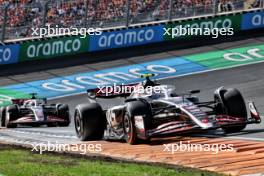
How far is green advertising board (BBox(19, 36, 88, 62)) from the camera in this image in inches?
1168

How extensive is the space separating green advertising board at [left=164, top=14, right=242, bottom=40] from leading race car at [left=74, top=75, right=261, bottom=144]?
1791 cm

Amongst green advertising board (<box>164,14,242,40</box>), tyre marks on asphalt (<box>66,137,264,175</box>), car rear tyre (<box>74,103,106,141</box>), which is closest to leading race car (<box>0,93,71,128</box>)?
car rear tyre (<box>74,103,106,141</box>)

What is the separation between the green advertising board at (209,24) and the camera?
104 feet

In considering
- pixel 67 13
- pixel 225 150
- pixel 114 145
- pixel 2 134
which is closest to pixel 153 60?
pixel 67 13

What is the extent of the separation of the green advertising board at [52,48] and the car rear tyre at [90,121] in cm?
1592

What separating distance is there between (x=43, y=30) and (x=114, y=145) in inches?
Result: 673

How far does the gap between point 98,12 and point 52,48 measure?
8.65 feet

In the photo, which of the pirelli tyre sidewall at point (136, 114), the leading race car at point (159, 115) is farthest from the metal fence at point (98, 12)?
the pirelli tyre sidewall at point (136, 114)

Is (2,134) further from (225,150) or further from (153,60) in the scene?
(153,60)

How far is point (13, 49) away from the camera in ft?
95.9

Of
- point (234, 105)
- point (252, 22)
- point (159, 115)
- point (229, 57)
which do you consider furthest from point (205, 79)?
point (159, 115)

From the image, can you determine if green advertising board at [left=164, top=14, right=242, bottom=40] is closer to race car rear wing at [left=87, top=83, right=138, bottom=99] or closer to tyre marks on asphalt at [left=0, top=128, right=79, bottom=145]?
tyre marks on asphalt at [left=0, top=128, right=79, bottom=145]

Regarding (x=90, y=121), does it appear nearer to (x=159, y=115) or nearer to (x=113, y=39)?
(x=159, y=115)

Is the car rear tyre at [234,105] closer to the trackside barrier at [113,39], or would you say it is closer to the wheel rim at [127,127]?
the wheel rim at [127,127]
